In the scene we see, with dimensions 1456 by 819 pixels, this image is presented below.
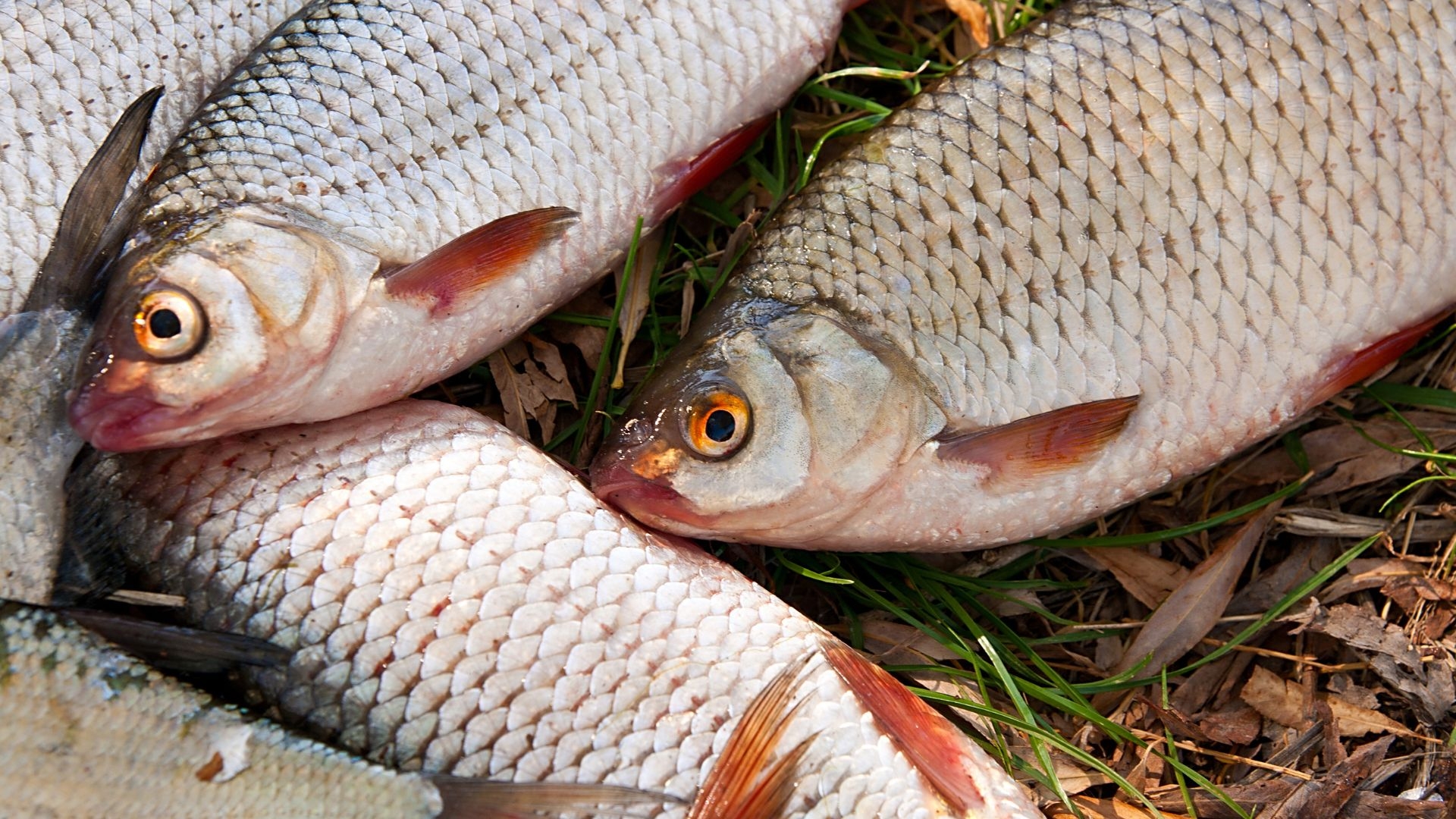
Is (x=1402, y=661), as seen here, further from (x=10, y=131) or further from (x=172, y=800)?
(x=10, y=131)

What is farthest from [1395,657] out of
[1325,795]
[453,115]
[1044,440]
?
[453,115]

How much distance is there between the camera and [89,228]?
2471mm

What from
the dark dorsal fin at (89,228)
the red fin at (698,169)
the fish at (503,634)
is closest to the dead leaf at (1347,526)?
the fish at (503,634)

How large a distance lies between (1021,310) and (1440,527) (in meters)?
1.35

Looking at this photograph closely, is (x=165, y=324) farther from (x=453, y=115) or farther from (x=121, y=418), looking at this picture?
(x=453, y=115)

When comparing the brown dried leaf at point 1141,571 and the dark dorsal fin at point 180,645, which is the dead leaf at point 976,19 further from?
the dark dorsal fin at point 180,645

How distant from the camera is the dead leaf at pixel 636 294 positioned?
3041 mm

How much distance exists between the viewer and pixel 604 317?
3.11m

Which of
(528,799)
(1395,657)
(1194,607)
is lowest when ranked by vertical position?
(1395,657)

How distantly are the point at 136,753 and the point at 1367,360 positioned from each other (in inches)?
108

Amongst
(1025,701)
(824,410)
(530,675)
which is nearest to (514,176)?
(824,410)

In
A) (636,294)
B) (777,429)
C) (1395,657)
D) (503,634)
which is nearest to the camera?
(503,634)

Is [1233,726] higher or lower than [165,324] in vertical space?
lower

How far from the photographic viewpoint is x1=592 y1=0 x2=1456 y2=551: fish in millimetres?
2426
